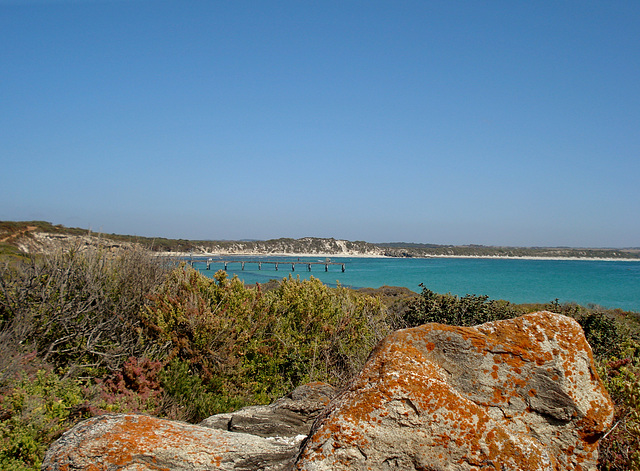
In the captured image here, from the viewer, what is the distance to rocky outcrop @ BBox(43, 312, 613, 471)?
284cm

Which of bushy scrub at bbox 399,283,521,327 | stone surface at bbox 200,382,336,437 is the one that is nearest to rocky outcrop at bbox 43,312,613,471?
stone surface at bbox 200,382,336,437

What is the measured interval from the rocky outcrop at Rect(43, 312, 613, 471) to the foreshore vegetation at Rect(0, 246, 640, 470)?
1.24 meters

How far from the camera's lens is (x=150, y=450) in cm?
324

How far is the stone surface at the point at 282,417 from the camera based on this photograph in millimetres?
4523

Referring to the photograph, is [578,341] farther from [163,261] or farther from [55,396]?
[163,261]

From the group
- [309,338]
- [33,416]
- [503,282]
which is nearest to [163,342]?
[309,338]

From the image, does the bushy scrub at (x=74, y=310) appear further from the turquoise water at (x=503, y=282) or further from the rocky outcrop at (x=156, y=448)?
the turquoise water at (x=503, y=282)

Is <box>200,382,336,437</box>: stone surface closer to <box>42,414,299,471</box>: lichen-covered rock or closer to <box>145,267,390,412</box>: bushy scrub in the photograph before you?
<box>42,414,299,471</box>: lichen-covered rock

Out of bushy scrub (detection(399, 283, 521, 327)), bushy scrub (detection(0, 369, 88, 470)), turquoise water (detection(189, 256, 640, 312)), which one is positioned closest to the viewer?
bushy scrub (detection(0, 369, 88, 470))

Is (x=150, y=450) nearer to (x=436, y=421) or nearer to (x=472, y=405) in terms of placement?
(x=436, y=421)

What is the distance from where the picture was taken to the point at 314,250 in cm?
19425

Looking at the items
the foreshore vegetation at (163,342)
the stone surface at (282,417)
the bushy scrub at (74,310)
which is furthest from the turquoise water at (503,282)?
the stone surface at (282,417)

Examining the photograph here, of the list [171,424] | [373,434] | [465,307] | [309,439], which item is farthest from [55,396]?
[465,307]

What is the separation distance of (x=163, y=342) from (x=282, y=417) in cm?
387
